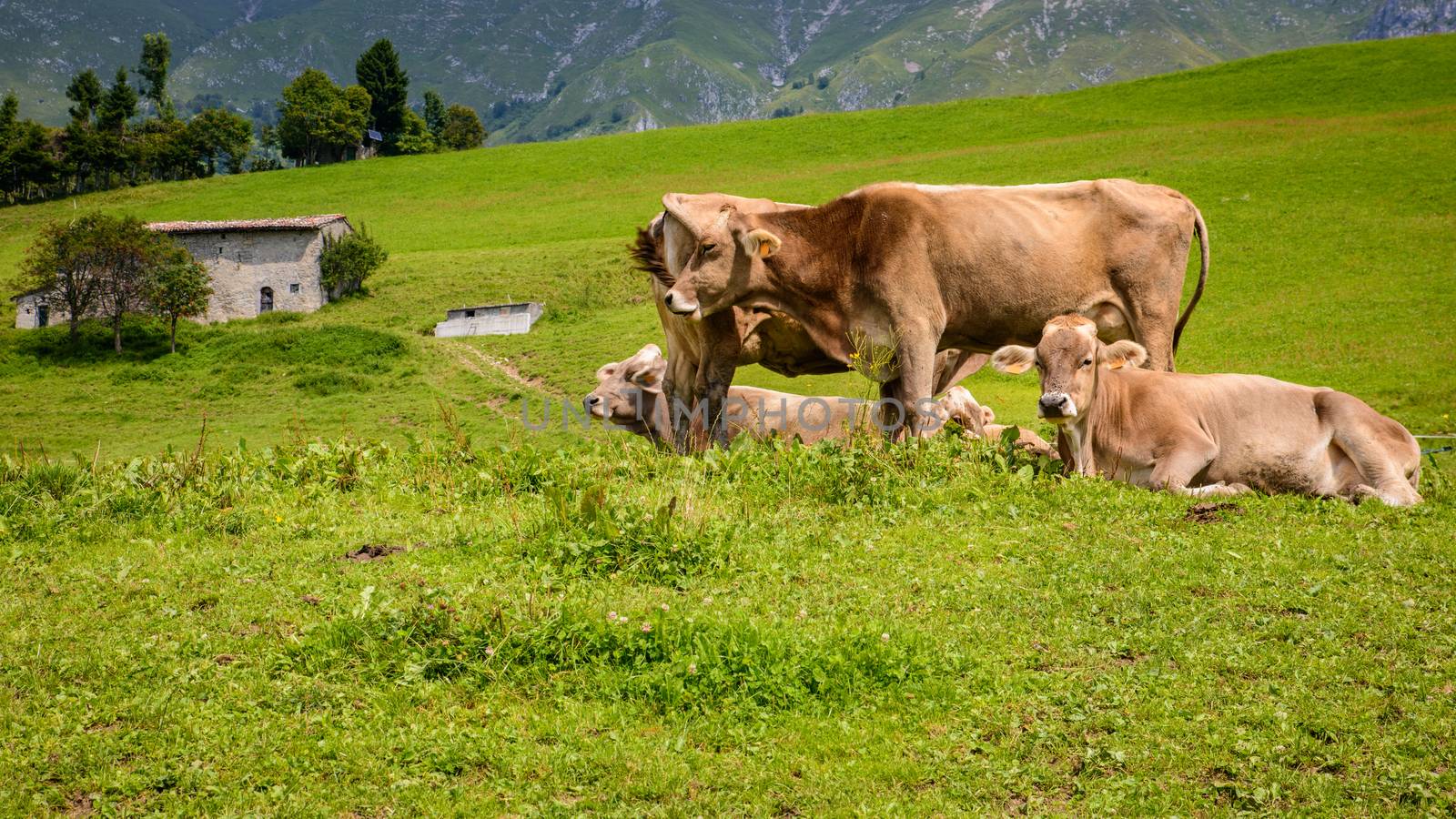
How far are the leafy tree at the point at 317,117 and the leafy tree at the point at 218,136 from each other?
12.8ft

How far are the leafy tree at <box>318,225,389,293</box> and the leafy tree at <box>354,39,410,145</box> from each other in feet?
229

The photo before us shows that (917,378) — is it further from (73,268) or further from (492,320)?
(73,268)

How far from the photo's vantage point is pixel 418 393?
34312mm

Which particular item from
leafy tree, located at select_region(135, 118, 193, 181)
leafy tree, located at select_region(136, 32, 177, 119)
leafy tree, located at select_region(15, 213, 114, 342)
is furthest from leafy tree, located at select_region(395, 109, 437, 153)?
leafy tree, located at select_region(15, 213, 114, 342)

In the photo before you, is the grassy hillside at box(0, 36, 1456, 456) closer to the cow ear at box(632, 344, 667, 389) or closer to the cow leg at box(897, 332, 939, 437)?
the cow ear at box(632, 344, 667, 389)

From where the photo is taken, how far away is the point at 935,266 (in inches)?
449

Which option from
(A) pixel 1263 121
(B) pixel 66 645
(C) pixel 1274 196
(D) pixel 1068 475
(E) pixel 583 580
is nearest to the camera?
(B) pixel 66 645

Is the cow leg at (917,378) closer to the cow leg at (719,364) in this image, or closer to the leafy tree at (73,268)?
the cow leg at (719,364)

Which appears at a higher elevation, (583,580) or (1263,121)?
(1263,121)

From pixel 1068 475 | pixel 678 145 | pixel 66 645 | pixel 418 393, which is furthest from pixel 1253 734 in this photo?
pixel 678 145

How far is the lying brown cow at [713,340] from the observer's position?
479 inches

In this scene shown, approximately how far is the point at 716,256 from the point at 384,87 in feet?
384

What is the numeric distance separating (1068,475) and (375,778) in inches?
269

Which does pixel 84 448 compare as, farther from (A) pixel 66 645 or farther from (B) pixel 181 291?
(A) pixel 66 645
